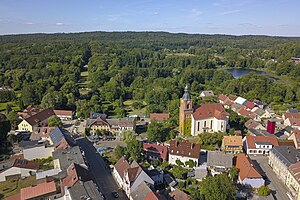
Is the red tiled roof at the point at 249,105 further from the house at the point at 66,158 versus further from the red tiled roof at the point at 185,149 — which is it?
the house at the point at 66,158

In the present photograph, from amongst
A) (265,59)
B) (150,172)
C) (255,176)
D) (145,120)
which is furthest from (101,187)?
(265,59)

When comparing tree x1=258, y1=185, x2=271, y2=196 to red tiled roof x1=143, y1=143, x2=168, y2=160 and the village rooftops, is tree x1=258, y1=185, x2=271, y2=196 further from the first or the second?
red tiled roof x1=143, y1=143, x2=168, y2=160

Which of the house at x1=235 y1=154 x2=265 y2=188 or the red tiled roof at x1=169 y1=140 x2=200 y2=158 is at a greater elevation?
the red tiled roof at x1=169 y1=140 x2=200 y2=158

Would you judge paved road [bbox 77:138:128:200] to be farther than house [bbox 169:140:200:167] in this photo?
No

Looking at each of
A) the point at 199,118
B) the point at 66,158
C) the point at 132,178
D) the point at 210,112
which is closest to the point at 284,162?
the point at 199,118

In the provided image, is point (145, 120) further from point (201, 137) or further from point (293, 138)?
point (293, 138)

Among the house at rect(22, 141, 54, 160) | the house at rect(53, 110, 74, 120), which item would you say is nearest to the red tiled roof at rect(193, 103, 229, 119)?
the house at rect(22, 141, 54, 160)

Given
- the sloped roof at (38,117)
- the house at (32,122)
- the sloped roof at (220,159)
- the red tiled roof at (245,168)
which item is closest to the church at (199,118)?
the sloped roof at (220,159)
